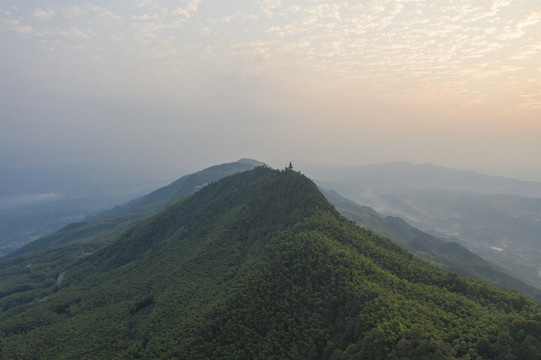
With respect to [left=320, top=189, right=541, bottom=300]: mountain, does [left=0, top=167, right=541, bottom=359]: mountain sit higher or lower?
higher

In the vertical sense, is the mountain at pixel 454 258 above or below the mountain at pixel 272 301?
below

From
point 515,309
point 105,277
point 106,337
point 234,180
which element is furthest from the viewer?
point 234,180

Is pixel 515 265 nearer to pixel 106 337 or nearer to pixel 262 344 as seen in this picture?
pixel 262 344

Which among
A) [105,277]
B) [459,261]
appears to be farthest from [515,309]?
[459,261]

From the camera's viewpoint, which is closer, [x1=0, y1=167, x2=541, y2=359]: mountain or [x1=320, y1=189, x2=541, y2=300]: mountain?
[x1=0, y1=167, x2=541, y2=359]: mountain

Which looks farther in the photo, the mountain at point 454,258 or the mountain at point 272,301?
the mountain at point 454,258

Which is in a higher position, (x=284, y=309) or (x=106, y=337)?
(x=284, y=309)

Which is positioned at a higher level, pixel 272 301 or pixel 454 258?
pixel 272 301

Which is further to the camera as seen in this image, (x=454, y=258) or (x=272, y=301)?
(x=454, y=258)
